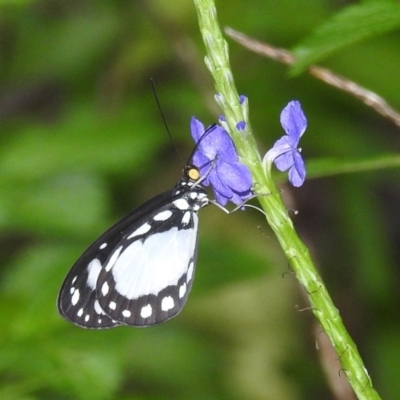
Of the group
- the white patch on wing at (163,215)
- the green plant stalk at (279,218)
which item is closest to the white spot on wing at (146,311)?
the white patch on wing at (163,215)

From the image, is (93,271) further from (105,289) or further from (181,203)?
(181,203)


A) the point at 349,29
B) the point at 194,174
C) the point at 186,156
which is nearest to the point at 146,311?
the point at 194,174

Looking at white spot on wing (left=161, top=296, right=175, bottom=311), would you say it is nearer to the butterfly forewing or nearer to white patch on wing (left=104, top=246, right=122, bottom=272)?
the butterfly forewing

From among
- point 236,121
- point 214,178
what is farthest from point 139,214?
point 236,121

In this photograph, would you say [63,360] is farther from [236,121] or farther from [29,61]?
[29,61]

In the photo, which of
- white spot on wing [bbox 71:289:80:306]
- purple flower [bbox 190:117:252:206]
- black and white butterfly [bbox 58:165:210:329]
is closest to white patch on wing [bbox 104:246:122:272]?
black and white butterfly [bbox 58:165:210:329]

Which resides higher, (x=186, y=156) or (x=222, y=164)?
(x=186, y=156)

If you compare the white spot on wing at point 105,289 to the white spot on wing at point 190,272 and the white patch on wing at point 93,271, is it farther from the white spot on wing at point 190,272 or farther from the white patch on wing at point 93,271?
the white spot on wing at point 190,272
